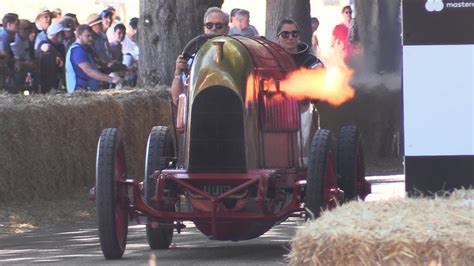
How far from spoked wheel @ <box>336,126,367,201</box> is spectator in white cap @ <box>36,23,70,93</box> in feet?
31.0

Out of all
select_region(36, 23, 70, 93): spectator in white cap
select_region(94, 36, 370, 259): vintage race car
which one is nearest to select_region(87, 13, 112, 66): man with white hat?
select_region(36, 23, 70, 93): spectator in white cap

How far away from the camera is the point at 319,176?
398 inches

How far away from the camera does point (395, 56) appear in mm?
22438

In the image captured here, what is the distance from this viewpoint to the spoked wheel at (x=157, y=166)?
10.7 meters

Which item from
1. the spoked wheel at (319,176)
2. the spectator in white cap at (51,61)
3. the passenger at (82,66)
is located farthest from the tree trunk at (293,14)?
the spoked wheel at (319,176)

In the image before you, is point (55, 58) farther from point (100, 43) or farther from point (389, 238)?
point (389, 238)

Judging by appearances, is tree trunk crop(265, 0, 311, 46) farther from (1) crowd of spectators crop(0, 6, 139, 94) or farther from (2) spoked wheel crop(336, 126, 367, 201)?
(2) spoked wheel crop(336, 126, 367, 201)

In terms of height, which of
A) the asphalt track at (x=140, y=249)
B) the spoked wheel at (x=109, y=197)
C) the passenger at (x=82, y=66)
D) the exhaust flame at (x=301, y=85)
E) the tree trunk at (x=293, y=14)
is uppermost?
the tree trunk at (x=293, y=14)

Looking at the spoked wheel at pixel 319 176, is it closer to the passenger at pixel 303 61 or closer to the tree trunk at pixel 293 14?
the passenger at pixel 303 61

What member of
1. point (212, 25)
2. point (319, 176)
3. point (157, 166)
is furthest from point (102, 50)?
point (319, 176)

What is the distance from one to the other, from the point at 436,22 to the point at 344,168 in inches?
107

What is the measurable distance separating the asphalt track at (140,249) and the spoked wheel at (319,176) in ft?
1.34

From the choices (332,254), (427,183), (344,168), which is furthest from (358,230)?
(344,168)

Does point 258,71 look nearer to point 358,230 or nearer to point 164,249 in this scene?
point 164,249
